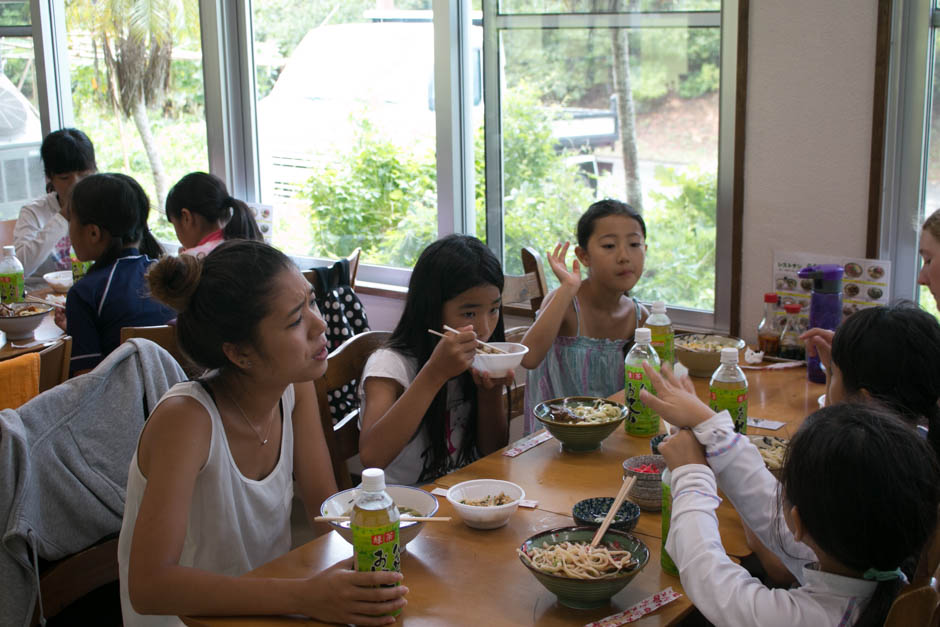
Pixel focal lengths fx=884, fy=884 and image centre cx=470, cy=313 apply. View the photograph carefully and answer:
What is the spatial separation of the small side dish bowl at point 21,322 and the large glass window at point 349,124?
1.39m

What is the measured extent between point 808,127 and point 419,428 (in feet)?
5.02

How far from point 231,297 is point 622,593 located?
77 cm

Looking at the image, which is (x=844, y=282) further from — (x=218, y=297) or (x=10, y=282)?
(x=10, y=282)

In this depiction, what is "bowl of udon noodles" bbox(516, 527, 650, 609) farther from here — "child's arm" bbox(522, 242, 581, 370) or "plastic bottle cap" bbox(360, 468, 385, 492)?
"child's arm" bbox(522, 242, 581, 370)

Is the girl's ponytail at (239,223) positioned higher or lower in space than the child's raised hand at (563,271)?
higher

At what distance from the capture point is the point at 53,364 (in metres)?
2.18

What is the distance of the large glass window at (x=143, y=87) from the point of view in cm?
440

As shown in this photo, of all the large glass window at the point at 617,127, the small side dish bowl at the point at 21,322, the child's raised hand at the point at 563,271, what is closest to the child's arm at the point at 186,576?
the child's raised hand at the point at 563,271

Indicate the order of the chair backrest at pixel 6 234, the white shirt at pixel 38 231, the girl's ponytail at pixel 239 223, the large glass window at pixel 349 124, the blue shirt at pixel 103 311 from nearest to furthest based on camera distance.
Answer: the blue shirt at pixel 103 311
the girl's ponytail at pixel 239 223
the large glass window at pixel 349 124
the white shirt at pixel 38 231
the chair backrest at pixel 6 234

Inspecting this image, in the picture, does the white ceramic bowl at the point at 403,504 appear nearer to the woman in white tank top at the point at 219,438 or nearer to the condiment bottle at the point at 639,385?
the woman in white tank top at the point at 219,438

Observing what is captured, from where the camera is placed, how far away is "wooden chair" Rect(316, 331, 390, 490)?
6.41 feet

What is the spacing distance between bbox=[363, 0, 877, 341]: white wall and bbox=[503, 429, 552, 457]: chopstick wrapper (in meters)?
1.22

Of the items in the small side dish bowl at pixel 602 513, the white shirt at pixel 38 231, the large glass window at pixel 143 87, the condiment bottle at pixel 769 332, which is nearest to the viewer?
the small side dish bowl at pixel 602 513

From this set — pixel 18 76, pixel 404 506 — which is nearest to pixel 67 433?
pixel 404 506
